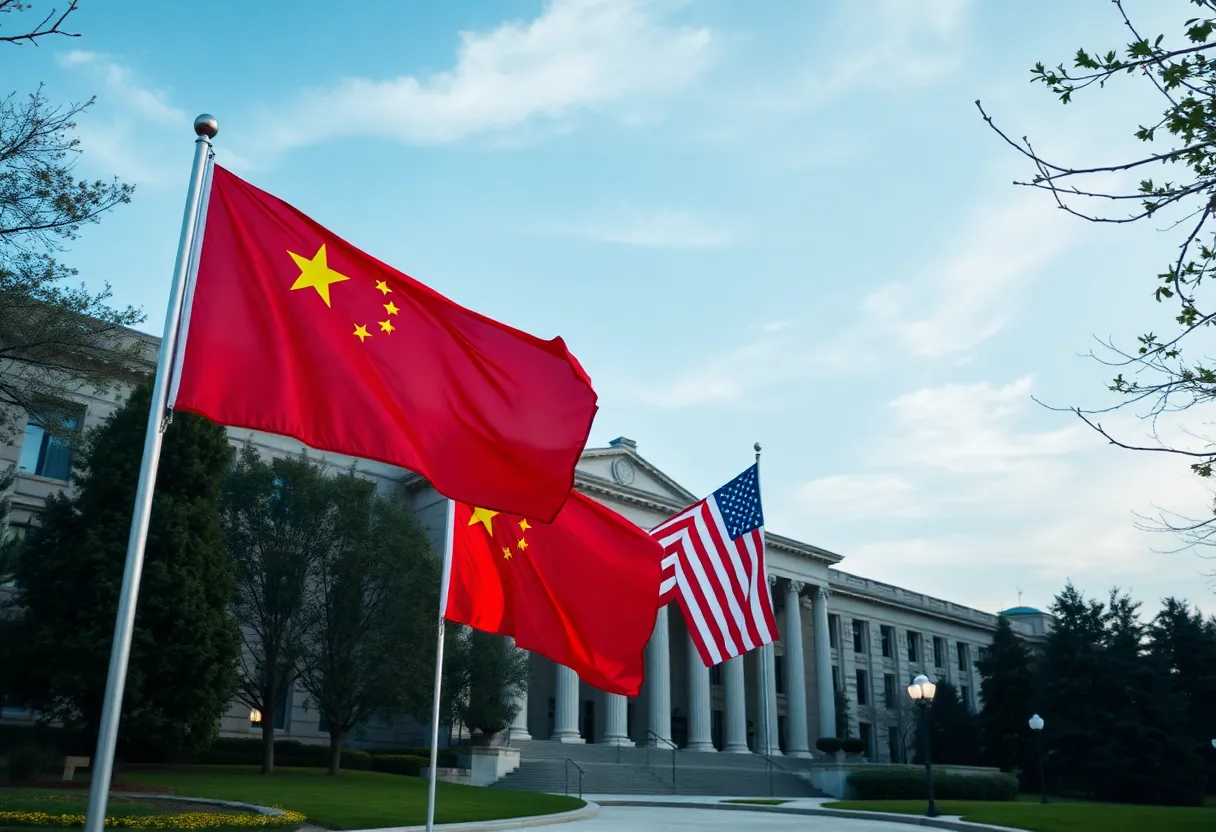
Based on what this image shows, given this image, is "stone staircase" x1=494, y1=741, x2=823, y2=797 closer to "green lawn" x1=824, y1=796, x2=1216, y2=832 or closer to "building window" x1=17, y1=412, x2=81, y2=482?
"green lawn" x1=824, y1=796, x2=1216, y2=832

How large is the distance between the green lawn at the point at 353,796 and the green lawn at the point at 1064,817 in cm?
1015

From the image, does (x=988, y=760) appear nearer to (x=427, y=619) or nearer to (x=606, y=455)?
(x=606, y=455)

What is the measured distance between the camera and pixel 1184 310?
8.11 metres

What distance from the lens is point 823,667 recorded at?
57.1 metres

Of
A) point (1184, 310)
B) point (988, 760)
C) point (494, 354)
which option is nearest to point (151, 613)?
point (494, 354)

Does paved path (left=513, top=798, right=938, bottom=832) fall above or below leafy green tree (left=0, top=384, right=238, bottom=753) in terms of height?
below

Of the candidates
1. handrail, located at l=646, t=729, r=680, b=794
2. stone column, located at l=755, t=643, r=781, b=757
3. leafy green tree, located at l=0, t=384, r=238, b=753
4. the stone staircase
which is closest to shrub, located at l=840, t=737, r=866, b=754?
the stone staircase

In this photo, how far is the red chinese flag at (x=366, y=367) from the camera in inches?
277

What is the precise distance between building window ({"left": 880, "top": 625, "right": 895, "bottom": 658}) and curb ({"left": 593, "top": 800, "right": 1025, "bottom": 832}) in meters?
43.5

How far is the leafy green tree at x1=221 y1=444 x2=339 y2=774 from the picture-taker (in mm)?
29453

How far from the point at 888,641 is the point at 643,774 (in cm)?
3799

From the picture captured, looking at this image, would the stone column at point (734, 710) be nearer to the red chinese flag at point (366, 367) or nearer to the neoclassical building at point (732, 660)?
the neoclassical building at point (732, 660)

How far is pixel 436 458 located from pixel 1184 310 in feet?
20.4


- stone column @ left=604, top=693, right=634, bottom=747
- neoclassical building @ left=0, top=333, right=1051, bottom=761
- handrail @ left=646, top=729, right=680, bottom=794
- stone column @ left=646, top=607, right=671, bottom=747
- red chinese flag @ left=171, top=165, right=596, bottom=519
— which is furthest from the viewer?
stone column @ left=646, top=607, right=671, bottom=747
